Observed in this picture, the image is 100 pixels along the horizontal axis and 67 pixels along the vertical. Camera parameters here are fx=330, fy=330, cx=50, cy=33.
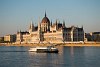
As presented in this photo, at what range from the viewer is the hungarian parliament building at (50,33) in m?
129

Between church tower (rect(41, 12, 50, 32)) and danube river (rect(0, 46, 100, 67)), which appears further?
church tower (rect(41, 12, 50, 32))

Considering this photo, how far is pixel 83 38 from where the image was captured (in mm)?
130125

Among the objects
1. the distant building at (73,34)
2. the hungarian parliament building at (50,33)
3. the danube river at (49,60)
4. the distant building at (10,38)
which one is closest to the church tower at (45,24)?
the hungarian parliament building at (50,33)

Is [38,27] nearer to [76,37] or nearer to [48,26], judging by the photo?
[48,26]

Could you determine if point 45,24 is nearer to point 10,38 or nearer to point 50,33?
point 50,33

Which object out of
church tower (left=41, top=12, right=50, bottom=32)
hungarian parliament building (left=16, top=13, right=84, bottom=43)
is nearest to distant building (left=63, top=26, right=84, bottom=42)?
hungarian parliament building (left=16, top=13, right=84, bottom=43)

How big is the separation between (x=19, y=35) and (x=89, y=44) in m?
51.9

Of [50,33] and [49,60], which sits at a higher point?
[50,33]

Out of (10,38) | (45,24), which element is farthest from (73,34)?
(10,38)

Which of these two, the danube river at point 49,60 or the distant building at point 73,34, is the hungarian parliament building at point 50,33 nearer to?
the distant building at point 73,34

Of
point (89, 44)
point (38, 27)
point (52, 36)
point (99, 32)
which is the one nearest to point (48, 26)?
point (38, 27)

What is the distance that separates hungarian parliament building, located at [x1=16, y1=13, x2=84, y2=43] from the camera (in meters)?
129

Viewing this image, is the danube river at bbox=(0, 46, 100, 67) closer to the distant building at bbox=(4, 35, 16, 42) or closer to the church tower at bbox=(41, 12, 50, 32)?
the church tower at bbox=(41, 12, 50, 32)

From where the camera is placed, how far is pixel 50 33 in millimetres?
137750
